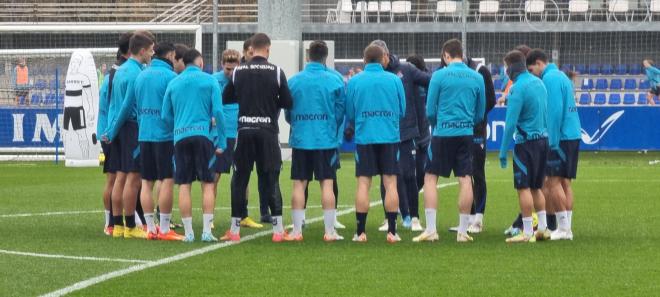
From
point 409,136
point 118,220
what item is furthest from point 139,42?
point 409,136

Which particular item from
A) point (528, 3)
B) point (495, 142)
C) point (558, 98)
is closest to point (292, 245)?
point (558, 98)

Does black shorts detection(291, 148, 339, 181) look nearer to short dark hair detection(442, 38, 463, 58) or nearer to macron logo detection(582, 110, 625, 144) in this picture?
short dark hair detection(442, 38, 463, 58)

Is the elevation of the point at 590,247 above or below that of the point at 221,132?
below

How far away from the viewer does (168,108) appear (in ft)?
44.4

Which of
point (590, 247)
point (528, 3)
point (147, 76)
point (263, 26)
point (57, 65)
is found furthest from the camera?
point (528, 3)

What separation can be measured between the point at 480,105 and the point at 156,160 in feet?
10.7

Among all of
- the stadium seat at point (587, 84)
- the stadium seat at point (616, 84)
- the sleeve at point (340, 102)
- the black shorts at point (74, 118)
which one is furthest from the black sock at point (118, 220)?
the stadium seat at point (616, 84)

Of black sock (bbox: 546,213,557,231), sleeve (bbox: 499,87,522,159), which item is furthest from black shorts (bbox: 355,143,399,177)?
black sock (bbox: 546,213,557,231)

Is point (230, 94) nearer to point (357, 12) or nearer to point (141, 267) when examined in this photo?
point (141, 267)

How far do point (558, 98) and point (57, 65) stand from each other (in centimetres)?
2149

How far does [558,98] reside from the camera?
13.7 m

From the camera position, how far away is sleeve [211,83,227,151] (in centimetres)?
1329

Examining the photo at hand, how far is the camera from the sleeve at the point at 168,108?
44.1 feet

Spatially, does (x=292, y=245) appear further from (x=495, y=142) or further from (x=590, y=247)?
(x=495, y=142)
